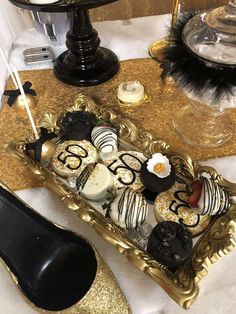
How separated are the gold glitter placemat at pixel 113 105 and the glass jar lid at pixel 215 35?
0.15 metres

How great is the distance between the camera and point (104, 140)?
1.68 ft

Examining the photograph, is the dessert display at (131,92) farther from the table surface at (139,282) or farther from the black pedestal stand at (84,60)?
the table surface at (139,282)

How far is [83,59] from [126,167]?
0.34 metres

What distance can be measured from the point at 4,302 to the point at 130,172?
0.73 feet

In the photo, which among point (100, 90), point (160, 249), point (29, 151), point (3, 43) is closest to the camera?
point (160, 249)

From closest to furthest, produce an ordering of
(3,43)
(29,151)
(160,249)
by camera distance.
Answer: (160,249) → (29,151) → (3,43)

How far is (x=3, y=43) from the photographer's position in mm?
854

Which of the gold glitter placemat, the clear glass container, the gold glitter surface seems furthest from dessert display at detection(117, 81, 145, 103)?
the gold glitter surface

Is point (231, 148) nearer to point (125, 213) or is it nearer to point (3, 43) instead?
point (125, 213)

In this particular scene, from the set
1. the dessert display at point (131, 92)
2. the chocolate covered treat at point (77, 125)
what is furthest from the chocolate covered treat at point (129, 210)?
the dessert display at point (131, 92)

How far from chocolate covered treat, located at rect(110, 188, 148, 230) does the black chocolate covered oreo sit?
0.08 feet

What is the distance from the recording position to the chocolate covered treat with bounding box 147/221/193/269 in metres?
0.39

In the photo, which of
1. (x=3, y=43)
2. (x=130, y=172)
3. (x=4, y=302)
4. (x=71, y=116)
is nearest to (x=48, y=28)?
(x=3, y=43)

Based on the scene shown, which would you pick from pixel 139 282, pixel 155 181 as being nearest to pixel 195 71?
pixel 155 181
